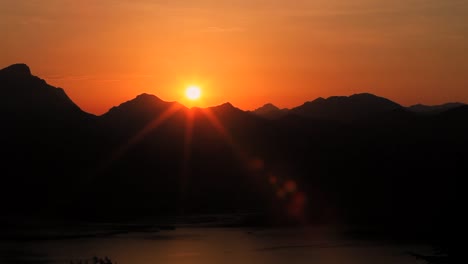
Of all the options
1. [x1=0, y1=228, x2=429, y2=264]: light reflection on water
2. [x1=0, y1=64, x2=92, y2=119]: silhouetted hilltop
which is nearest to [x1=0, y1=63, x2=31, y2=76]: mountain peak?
[x1=0, y1=64, x2=92, y2=119]: silhouetted hilltop

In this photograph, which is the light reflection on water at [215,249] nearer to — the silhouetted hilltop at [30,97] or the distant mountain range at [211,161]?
the distant mountain range at [211,161]

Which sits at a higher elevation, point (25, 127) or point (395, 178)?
point (25, 127)

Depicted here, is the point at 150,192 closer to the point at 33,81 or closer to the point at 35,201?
the point at 35,201

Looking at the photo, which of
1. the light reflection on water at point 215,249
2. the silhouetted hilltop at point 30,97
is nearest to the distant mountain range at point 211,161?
the silhouetted hilltop at point 30,97

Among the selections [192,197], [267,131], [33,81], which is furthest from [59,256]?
[33,81]

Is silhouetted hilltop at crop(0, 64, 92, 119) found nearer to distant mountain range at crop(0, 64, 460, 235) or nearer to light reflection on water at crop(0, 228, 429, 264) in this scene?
distant mountain range at crop(0, 64, 460, 235)

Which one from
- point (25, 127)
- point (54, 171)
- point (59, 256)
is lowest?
point (59, 256)

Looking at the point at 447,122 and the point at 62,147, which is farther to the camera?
the point at 447,122
